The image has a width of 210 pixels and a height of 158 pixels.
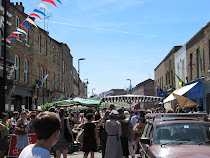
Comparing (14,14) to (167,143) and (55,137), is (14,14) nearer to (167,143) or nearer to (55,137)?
(167,143)

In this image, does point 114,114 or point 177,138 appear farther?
point 114,114

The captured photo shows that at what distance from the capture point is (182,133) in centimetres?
622

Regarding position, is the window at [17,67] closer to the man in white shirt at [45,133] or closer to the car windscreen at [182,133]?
the car windscreen at [182,133]

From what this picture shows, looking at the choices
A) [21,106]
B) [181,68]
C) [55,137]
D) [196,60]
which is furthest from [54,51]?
[55,137]

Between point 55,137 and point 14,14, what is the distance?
20.7 metres

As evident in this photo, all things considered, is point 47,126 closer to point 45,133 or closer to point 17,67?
point 45,133

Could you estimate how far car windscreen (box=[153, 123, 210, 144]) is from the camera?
6062 millimetres

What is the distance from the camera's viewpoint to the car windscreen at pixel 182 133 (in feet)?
19.9

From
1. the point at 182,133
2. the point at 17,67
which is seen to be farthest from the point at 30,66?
the point at 182,133

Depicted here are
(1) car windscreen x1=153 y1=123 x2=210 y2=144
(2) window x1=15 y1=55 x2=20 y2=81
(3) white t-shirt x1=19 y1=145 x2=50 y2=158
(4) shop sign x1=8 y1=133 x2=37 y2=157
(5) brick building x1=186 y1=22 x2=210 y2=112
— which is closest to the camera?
(3) white t-shirt x1=19 y1=145 x2=50 y2=158

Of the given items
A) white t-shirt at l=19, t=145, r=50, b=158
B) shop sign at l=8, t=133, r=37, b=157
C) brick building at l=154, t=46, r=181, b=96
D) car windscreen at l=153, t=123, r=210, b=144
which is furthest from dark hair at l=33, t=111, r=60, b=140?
brick building at l=154, t=46, r=181, b=96

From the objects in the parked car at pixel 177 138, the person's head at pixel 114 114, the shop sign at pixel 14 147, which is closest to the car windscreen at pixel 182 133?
the parked car at pixel 177 138

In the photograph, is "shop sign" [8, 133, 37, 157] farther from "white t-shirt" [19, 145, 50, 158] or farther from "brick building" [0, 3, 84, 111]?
"brick building" [0, 3, 84, 111]

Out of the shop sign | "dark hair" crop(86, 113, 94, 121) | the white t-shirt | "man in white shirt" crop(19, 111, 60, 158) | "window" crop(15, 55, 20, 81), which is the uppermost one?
"window" crop(15, 55, 20, 81)
